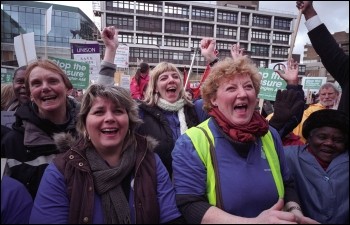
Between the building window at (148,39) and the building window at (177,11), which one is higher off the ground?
the building window at (177,11)

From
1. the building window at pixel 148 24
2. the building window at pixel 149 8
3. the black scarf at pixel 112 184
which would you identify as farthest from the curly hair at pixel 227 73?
the building window at pixel 149 8

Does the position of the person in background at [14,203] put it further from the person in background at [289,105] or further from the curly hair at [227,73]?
the person in background at [289,105]

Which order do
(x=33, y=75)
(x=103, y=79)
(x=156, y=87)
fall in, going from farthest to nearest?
(x=156, y=87)
(x=103, y=79)
(x=33, y=75)

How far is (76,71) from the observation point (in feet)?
18.4

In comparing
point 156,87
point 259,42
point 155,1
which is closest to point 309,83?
point 156,87

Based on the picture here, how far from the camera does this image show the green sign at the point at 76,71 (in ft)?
18.0

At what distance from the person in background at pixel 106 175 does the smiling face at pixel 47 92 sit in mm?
309

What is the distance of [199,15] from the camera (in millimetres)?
59062

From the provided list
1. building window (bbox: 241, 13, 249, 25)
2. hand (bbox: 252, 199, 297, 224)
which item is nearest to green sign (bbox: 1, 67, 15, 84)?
hand (bbox: 252, 199, 297, 224)

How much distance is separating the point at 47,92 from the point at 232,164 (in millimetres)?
1418

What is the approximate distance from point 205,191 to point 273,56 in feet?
Answer: 213

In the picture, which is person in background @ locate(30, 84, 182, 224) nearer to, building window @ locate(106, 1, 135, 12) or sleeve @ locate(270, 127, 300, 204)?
sleeve @ locate(270, 127, 300, 204)

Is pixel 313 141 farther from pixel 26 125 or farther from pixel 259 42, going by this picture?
pixel 259 42

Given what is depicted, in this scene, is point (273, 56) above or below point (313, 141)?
above
